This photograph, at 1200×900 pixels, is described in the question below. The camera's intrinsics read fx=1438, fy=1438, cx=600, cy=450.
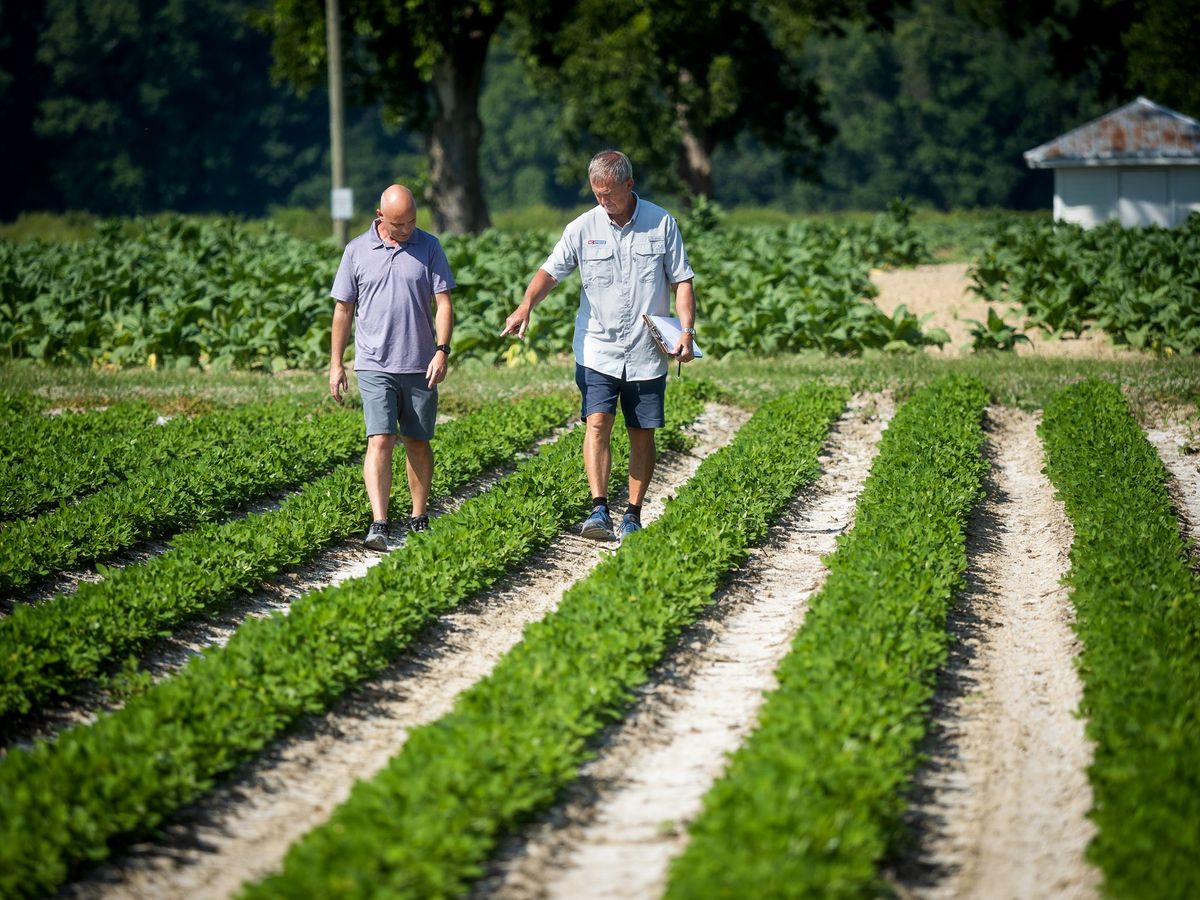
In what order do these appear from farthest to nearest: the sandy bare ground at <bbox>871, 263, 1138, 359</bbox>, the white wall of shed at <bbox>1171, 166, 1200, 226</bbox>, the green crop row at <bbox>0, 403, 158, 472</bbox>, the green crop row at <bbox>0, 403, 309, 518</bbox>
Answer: the white wall of shed at <bbox>1171, 166, 1200, 226</bbox>, the sandy bare ground at <bbox>871, 263, 1138, 359</bbox>, the green crop row at <bbox>0, 403, 158, 472</bbox>, the green crop row at <bbox>0, 403, 309, 518</bbox>

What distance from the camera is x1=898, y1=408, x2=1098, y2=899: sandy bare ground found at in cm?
451

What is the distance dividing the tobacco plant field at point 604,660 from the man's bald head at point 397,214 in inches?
65.3

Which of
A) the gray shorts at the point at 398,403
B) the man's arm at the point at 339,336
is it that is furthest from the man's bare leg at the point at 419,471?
the man's arm at the point at 339,336

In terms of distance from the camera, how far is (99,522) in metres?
8.13

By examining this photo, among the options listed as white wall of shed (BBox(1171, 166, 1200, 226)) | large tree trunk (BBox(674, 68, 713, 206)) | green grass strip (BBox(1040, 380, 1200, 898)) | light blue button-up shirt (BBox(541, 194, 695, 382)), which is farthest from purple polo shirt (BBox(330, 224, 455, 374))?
large tree trunk (BBox(674, 68, 713, 206))

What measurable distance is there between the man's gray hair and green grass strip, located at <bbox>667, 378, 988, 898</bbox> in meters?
2.31

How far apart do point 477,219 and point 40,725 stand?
29.8 meters

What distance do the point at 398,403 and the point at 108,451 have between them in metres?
3.26

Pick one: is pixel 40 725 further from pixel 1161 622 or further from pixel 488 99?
pixel 488 99

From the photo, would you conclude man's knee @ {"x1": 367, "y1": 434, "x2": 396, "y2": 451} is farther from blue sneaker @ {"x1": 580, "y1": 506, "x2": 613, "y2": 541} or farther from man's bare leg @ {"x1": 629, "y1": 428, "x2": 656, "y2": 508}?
man's bare leg @ {"x1": 629, "y1": 428, "x2": 656, "y2": 508}

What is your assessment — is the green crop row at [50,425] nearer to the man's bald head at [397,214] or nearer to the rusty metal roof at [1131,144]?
the man's bald head at [397,214]

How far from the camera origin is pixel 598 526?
27.7ft

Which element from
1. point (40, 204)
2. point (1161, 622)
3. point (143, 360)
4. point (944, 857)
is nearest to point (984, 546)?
point (1161, 622)

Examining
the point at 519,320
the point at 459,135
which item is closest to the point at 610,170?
the point at 519,320
